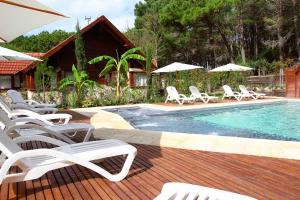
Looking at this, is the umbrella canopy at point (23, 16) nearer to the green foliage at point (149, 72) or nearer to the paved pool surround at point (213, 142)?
the paved pool surround at point (213, 142)

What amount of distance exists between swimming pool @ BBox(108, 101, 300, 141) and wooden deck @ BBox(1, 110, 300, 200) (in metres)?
3.92

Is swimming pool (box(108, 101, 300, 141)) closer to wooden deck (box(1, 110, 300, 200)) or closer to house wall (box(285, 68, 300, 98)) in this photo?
house wall (box(285, 68, 300, 98))

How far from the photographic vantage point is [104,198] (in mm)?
3803

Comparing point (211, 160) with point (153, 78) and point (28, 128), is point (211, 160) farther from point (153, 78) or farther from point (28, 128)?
point (153, 78)

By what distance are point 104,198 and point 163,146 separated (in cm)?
288

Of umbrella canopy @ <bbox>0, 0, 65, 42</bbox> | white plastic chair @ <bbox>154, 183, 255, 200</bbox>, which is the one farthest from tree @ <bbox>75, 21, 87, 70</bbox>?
white plastic chair @ <bbox>154, 183, 255, 200</bbox>

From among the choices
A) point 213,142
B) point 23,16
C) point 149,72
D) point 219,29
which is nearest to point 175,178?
point 213,142

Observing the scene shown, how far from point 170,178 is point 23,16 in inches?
127

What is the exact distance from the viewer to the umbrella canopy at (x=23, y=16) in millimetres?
4023

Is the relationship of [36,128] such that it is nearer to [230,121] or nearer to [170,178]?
[170,178]

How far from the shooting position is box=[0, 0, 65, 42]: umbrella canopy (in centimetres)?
402

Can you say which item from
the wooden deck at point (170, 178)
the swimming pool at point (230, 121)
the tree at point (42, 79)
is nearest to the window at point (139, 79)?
the tree at point (42, 79)

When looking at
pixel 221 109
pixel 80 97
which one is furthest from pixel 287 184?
pixel 80 97

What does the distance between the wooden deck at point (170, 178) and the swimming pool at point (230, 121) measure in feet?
12.8
